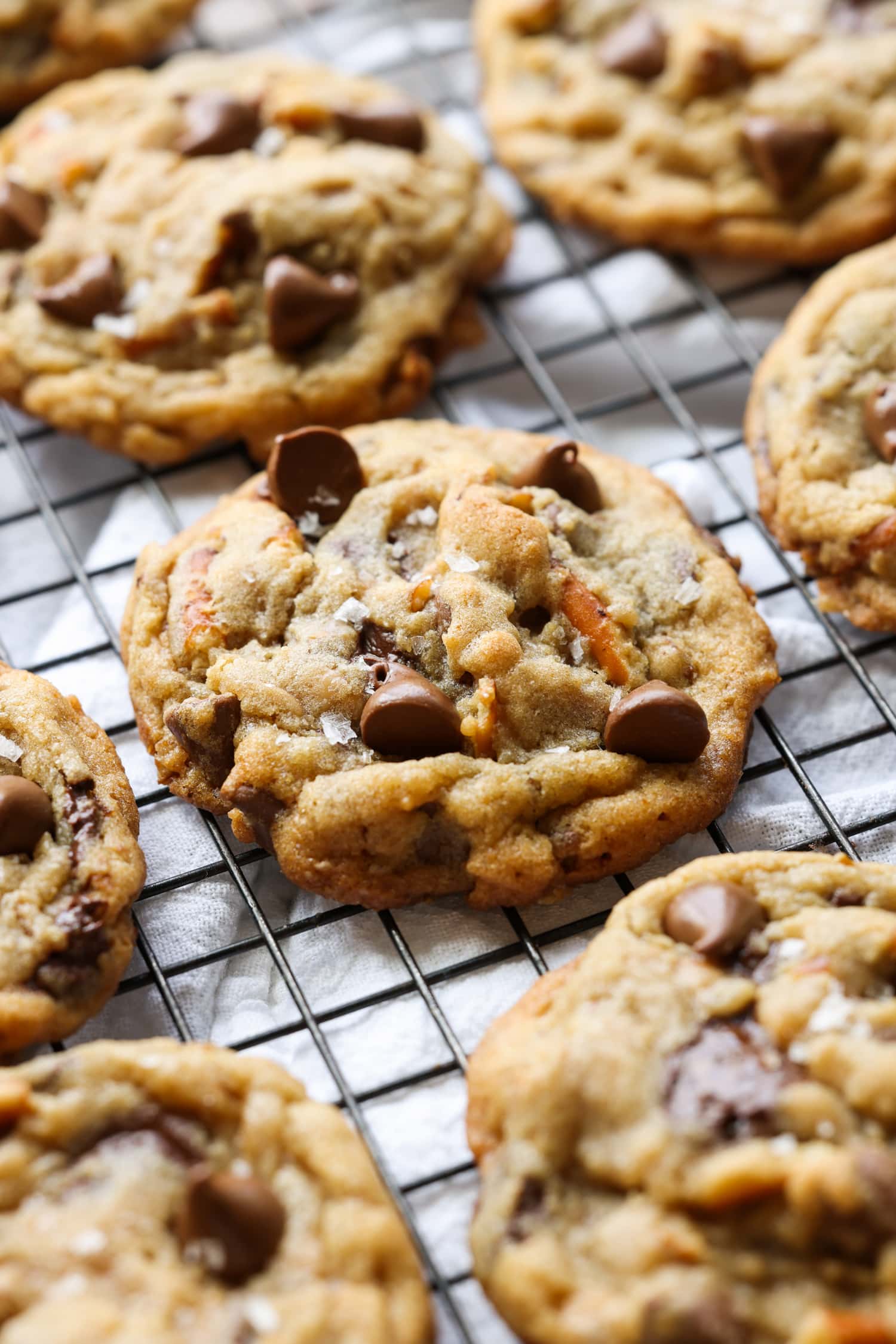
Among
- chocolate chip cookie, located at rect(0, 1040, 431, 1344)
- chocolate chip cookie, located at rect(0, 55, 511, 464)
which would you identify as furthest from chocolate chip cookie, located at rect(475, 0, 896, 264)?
chocolate chip cookie, located at rect(0, 1040, 431, 1344)

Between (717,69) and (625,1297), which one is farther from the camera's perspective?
(717,69)

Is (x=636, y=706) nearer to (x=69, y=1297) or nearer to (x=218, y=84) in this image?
(x=69, y=1297)

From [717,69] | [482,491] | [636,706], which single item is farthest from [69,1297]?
[717,69]

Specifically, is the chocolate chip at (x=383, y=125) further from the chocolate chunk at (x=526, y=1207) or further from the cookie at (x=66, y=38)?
the chocolate chunk at (x=526, y=1207)

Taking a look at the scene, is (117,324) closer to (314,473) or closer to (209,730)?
(314,473)

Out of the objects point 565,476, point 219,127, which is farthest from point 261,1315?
point 219,127
